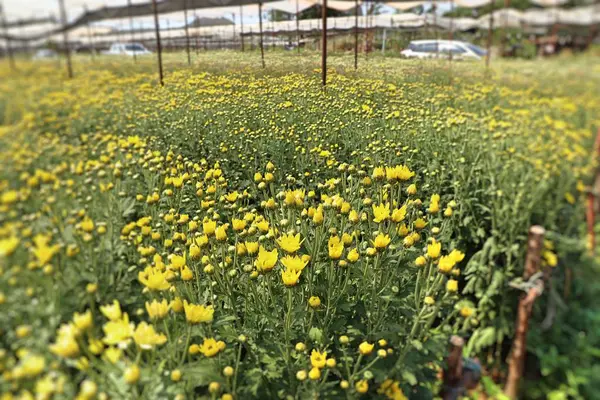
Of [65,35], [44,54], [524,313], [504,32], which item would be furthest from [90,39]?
[524,313]

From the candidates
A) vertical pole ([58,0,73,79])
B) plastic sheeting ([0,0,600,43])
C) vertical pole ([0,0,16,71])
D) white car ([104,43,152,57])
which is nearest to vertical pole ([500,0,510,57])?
plastic sheeting ([0,0,600,43])

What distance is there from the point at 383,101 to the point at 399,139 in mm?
165

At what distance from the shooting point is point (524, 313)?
4.92 ft

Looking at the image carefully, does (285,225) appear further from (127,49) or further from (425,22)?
(425,22)

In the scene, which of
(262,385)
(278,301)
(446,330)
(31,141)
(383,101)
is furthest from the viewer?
(383,101)

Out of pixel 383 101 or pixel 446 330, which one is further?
pixel 383 101

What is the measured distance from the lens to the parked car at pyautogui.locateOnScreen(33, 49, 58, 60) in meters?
0.97

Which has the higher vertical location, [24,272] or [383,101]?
[383,101]

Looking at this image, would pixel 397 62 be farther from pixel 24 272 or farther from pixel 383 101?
pixel 24 272

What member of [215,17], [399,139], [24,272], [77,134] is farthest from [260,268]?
[215,17]

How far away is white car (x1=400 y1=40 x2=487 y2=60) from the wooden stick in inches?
29.1

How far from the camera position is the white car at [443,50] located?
1.73 meters

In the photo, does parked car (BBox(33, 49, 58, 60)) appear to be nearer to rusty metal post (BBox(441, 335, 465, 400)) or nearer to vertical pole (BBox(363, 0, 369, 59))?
vertical pole (BBox(363, 0, 369, 59))

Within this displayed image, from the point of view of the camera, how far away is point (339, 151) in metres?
1.61
